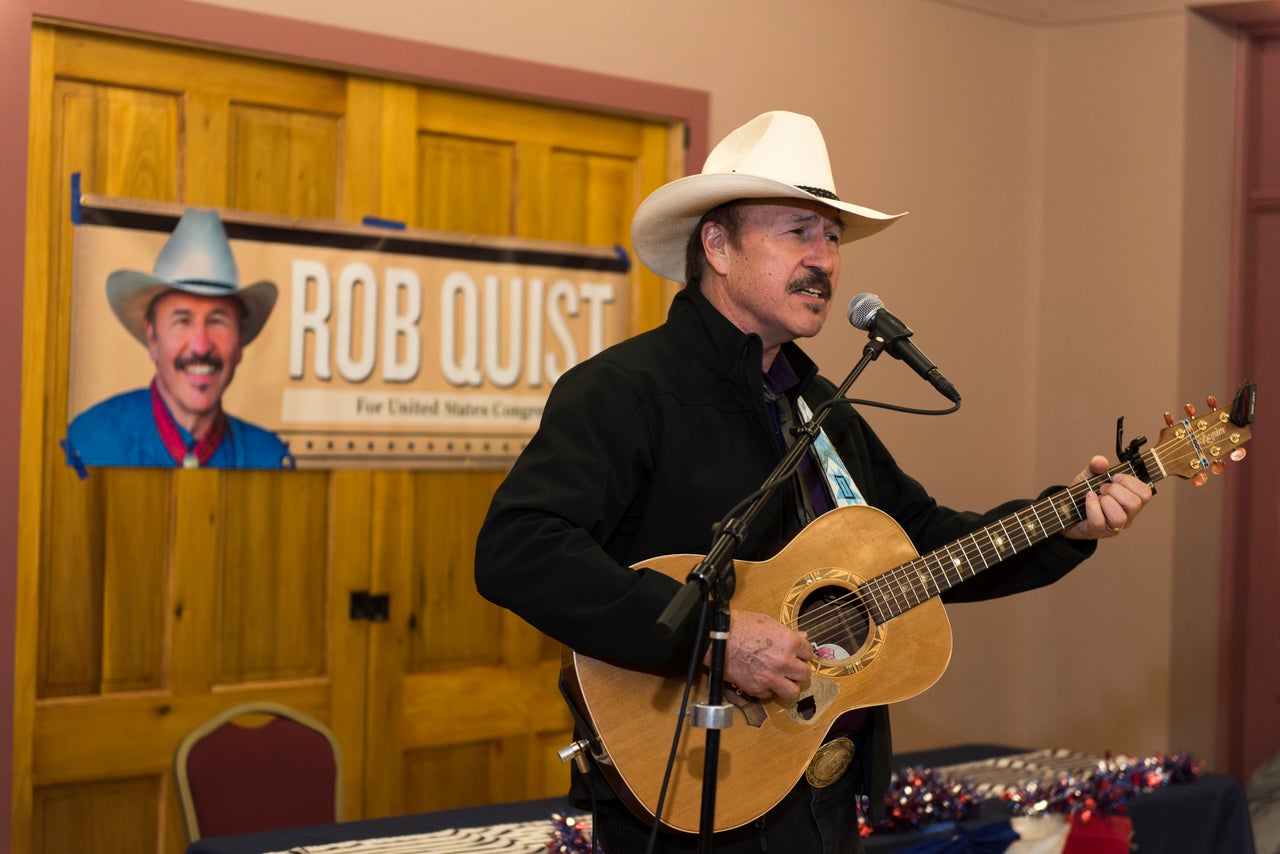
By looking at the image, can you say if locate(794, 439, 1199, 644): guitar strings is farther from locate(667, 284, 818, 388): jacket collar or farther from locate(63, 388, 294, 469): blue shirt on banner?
locate(63, 388, 294, 469): blue shirt on banner

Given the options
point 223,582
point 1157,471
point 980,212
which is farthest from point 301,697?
point 980,212

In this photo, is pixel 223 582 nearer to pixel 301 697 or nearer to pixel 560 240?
pixel 301 697

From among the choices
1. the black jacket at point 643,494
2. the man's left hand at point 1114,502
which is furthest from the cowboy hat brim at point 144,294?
the man's left hand at point 1114,502

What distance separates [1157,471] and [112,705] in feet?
8.13

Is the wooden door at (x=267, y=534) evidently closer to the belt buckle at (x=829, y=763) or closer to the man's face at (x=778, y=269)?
the man's face at (x=778, y=269)

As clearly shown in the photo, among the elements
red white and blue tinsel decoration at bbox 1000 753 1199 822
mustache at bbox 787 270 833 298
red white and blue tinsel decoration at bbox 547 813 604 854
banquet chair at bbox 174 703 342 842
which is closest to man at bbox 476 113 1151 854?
mustache at bbox 787 270 833 298

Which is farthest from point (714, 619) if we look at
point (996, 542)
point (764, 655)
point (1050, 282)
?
point (1050, 282)

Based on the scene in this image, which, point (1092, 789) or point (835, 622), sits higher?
point (835, 622)

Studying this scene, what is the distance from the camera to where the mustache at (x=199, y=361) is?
139 inches

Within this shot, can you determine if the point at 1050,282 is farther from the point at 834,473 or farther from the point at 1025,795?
the point at 834,473

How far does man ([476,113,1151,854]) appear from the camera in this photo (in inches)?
72.7

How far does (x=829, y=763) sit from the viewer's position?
80.1 inches

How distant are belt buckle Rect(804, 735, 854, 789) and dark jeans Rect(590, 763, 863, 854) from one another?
0.4 inches

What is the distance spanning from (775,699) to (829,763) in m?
0.13
